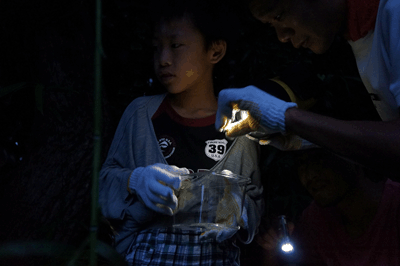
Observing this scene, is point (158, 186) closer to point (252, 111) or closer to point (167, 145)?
point (167, 145)

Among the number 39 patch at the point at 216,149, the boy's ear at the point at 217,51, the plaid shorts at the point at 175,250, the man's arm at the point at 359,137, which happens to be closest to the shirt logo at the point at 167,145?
the number 39 patch at the point at 216,149

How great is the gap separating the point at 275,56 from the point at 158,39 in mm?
696

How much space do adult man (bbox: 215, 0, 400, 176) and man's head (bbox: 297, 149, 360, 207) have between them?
333 mm

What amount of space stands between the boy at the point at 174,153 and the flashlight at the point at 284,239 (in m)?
0.22

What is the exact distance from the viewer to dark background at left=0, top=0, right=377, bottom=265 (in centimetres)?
144

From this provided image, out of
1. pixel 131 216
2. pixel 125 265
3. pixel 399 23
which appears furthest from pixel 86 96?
pixel 125 265

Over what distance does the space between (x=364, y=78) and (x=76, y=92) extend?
107 cm

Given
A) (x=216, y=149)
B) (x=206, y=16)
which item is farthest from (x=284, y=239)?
(x=206, y=16)

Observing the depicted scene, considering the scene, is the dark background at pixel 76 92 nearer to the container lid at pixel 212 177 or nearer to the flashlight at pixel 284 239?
the flashlight at pixel 284 239

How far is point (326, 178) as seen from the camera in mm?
1522

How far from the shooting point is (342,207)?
160cm

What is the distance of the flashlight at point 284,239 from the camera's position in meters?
1.40

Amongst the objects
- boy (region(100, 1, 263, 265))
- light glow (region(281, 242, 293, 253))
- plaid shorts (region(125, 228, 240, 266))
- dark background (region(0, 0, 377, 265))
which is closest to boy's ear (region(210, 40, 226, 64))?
boy (region(100, 1, 263, 265))

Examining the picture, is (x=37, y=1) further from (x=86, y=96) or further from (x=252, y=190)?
(x=252, y=190)
